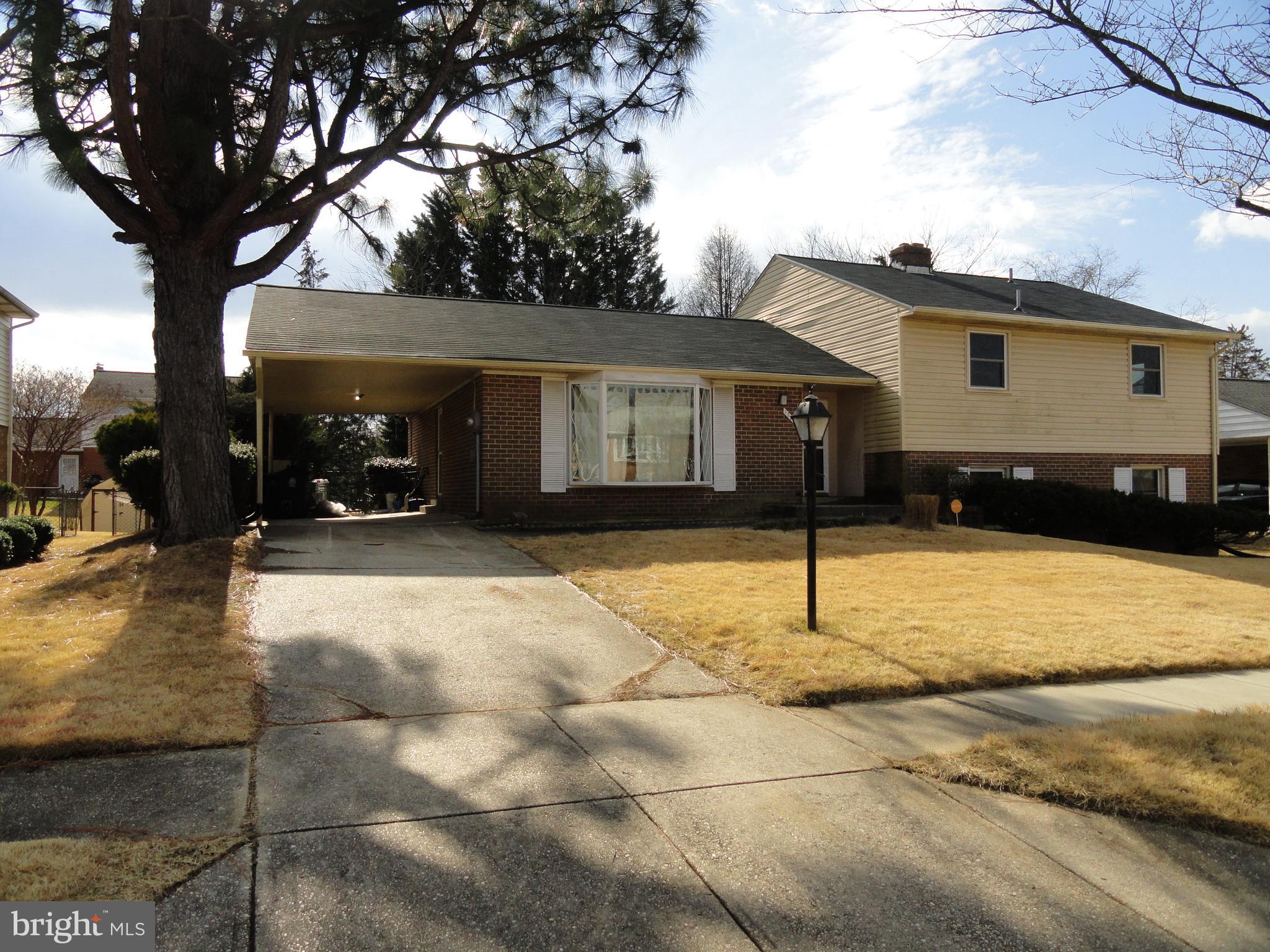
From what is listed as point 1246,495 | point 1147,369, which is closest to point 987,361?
point 1147,369

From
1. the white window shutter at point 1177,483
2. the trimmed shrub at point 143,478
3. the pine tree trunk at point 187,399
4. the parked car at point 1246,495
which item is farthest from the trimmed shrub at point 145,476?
the parked car at point 1246,495

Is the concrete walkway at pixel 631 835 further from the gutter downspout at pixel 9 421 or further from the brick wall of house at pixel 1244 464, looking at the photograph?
the brick wall of house at pixel 1244 464

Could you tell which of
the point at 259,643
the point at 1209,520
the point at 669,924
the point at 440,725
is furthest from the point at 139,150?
the point at 1209,520

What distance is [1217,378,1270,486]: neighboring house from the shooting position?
2533 cm

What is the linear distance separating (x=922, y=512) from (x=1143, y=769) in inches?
396

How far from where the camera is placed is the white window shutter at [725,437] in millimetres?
15016

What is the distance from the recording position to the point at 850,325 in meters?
17.7

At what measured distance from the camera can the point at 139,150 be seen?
8.97 meters

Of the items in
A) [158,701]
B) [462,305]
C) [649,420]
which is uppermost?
[462,305]

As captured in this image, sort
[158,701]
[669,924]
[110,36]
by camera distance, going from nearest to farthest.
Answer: [669,924]
[158,701]
[110,36]

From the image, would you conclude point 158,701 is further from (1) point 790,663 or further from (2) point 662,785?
(1) point 790,663

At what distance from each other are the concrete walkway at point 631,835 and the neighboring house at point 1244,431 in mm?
25448

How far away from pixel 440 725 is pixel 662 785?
1.40 meters

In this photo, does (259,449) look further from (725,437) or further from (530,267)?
(530,267)
